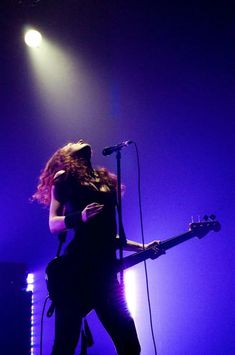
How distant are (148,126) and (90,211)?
2502mm

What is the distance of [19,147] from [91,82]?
1.16m

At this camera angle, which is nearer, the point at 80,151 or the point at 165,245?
the point at 80,151

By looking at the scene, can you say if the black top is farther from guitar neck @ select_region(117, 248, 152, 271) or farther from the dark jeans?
guitar neck @ select_region(117, 248, 152, 271)

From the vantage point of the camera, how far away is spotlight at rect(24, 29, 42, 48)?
464 cm

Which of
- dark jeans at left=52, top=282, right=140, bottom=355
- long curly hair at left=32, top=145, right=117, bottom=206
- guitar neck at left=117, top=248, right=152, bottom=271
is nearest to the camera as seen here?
dark jeans at left=52, top=282, right=140, bottom=355

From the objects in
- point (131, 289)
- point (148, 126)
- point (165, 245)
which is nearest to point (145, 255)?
point (165, 245)

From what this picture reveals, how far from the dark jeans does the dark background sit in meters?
1.77

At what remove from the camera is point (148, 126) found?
168 inches

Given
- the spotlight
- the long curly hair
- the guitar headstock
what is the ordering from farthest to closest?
1. the spotlight
2. the guitar headstock
3. the long curly hair

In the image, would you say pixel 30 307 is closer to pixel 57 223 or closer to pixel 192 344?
pixel 192 344

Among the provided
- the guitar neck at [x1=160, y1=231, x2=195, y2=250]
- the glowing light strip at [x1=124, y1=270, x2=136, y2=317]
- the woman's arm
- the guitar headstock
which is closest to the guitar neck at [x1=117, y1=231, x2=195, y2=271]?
the guitar neck at [x1=160, y1=231, x2=195, y2=250]

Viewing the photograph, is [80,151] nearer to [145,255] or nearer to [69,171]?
[69,171]

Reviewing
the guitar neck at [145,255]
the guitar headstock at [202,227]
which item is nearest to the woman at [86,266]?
the guitar neck at [145,255]

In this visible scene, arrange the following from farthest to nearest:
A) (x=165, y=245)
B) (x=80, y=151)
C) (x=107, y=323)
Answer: (x=165, y=245)
(x=80, y=151)
(x=107, y=323)
